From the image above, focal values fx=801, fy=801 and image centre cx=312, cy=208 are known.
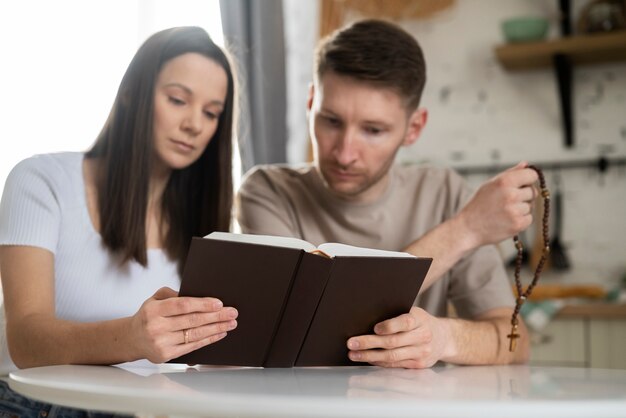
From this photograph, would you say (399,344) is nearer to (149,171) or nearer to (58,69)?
(149,171)

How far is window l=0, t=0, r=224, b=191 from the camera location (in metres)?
2.08

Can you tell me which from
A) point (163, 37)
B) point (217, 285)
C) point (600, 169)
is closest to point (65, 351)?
point (217, 285)

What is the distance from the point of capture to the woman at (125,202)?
1.50m

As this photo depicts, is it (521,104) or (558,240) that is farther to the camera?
(521,104)

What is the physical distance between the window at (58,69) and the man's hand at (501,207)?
78 cm

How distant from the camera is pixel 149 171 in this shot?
1760 millimetres

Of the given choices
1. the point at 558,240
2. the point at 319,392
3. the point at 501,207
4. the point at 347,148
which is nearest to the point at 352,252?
the point at 319,392

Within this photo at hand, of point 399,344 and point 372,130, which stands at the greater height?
point 372,130

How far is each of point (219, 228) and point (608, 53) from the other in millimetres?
2249

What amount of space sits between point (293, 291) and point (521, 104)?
2673 mm

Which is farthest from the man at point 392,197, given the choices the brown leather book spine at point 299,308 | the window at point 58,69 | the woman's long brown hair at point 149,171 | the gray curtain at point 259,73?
the gray curtain at point 259,73

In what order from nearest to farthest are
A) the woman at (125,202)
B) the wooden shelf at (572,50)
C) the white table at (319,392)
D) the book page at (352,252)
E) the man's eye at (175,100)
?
the white table at (319,392), the book page at (352,252), the woman at (125,202), the man's eye at (175,100), the wooden shelf at (572,50)

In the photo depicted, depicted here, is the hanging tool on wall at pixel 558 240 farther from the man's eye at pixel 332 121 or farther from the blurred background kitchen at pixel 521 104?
the man's eye at pixel 332 121

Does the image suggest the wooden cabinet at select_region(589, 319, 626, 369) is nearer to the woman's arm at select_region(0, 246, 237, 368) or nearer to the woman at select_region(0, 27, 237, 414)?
the woman at select_region(0, 27, 237, 414)
